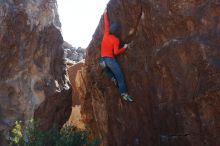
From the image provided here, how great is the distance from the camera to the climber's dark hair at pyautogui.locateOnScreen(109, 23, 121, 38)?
439 inches

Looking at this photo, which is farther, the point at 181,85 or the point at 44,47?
the point at 44,47

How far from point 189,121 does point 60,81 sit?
5.22 metres

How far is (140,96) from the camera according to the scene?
10883 mm

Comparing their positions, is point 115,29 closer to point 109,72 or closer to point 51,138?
point 109,72

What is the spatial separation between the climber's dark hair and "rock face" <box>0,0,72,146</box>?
2.84 metres

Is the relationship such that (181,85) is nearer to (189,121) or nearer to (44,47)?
(189,121)

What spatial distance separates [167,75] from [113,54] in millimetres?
1768

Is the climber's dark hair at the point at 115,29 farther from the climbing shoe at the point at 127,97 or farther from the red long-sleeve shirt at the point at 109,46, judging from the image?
the climbing shoe at the point at 127,97

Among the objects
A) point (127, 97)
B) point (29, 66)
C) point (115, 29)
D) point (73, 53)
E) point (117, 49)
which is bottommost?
point (127, 97)

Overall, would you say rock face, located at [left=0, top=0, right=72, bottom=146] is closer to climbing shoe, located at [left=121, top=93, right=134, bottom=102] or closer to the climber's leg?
the climber's leg

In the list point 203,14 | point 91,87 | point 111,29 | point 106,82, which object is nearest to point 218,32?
point 203,14

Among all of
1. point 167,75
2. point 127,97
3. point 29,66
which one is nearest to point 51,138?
point 127,97

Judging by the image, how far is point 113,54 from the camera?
11.3 meters

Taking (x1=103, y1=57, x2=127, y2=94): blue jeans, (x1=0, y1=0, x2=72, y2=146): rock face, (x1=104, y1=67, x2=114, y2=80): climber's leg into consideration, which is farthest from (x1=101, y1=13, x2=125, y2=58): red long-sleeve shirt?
(x1=0, y1=0, x2=72, y2=146): rock face
